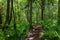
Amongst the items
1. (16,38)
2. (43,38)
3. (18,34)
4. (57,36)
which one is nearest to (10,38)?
(16,38)

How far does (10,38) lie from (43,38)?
2.67 m

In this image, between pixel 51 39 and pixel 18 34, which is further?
pixel 18 34

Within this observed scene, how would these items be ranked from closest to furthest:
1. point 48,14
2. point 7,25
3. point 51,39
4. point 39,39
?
1. point 51,39
2. point 39,39
3. point 7,25
4. point 48,14

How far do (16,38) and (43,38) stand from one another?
8.11 ft

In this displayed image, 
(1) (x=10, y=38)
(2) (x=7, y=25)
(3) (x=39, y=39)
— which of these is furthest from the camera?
(2) (x=7, y=25)

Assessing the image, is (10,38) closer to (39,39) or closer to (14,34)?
(14,34)

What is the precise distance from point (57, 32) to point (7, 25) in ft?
21.8

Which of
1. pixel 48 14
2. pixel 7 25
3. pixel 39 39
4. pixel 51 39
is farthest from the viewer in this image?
pixel 48 14

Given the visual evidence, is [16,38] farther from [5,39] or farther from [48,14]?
[48,14]

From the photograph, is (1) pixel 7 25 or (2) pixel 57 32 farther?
(1) pixel 7 25

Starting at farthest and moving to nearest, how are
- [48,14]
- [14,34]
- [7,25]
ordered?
1. [48,14]
2. [7,25]
3. [14,34]

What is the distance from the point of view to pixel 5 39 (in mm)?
13266

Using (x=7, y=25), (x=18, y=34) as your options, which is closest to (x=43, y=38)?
(x=18, y=34)

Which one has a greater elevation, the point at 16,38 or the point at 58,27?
the point at 58,27
